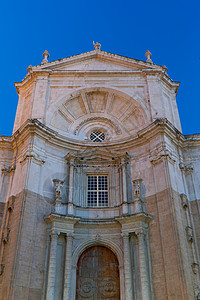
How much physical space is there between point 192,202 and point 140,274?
543 cm

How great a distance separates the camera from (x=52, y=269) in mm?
15984

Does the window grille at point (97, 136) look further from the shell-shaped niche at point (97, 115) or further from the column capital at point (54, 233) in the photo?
the column capital at point (54, 233)

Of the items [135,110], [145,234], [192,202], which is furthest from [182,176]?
[135,110]

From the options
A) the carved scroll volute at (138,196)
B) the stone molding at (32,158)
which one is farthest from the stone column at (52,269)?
the carved scroll volute at (138,196)

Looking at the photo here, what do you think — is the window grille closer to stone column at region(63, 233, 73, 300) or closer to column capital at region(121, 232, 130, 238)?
column capital at region(121, 232, 130, 238)

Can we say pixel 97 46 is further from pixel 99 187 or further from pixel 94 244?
pixel 94 244

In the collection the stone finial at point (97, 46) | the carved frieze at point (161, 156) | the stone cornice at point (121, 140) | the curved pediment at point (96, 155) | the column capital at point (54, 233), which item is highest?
the stone finial at point (97, 46)

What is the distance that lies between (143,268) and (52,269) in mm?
4726

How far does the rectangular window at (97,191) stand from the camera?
1970 cm

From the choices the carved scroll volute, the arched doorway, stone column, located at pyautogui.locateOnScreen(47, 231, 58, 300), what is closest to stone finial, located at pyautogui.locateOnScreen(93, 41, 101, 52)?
the carved scroll volute

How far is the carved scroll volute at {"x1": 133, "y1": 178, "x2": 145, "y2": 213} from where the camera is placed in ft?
58.4

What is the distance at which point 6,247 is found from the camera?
16.5 metres

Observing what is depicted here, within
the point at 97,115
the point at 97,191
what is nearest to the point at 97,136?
the point at 97,115

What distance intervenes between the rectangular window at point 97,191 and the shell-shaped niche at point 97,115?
129 inches
